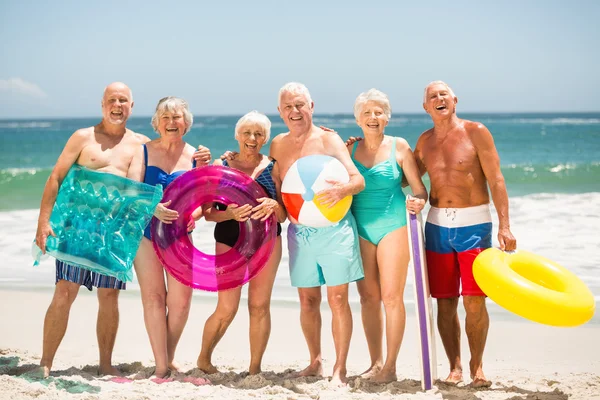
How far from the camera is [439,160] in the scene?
14.1 ft

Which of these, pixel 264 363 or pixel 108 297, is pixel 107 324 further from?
pixel 264 363

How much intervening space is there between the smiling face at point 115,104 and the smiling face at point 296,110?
3.20 ft

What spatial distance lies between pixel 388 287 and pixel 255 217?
90 cm

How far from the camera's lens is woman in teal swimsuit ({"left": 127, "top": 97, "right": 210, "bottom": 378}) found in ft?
14.0

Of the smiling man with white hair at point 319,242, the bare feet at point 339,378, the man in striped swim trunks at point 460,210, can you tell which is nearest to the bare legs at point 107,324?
the smiling man with white hair at point 319,242

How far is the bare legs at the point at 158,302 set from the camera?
4.27 metres

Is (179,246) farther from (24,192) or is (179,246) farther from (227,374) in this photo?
(24,192)

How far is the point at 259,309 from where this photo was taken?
4.37 metres

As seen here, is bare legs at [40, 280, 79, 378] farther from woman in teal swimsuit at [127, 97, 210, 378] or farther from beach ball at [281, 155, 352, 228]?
beach ball at [281, 155, 352, 228]

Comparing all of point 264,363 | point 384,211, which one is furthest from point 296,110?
point 264,363

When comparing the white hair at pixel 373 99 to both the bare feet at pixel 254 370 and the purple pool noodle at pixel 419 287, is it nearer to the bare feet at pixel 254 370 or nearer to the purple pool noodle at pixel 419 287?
the purple pool noodle at pixel 419 287

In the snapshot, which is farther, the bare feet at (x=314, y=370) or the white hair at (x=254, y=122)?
the bare feet at (x=314, y=370)

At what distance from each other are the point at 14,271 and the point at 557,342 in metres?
5.70

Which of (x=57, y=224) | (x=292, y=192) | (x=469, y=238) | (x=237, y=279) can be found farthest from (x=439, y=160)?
(x=57, y=224)
